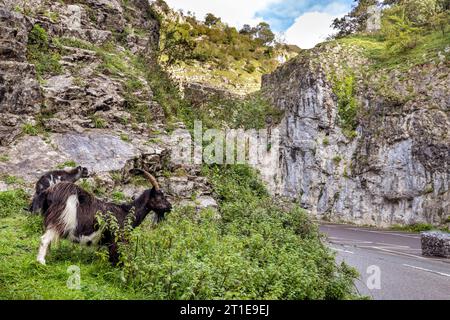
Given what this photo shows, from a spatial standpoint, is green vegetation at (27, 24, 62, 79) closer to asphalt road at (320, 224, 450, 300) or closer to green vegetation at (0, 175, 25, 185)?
green vegetation at (0, 175, 25, 185)

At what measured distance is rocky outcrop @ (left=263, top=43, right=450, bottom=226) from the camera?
2419 centimetres

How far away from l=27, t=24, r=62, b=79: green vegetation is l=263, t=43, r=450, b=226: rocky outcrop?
18683 millimetres

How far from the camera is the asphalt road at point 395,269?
349 inches

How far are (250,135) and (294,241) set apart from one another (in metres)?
21.7

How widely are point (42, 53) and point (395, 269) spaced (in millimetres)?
16024

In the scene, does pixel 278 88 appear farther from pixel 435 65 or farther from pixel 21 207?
pixel 21 207

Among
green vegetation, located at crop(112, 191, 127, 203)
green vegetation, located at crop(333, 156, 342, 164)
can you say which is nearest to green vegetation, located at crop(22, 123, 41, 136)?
green vegetation, located at crop(112, 191, 127, 203)

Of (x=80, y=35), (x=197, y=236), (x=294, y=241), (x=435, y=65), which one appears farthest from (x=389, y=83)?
(x=197, y=236)

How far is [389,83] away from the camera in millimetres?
27984

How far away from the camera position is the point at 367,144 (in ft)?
90.6

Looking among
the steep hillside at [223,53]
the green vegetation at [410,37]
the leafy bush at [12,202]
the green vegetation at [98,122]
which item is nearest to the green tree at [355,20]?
the green vegetation at [410,37]

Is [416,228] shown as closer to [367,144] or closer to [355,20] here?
[367,144]

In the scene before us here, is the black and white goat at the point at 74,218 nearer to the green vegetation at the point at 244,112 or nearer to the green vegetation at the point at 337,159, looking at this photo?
the green vegetation at the point at 244,112

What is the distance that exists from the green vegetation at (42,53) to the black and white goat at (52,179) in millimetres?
7534
